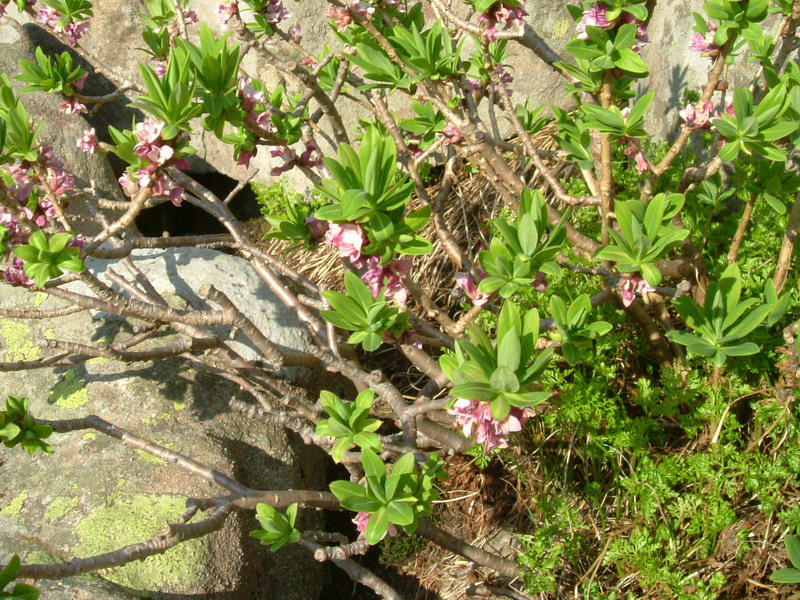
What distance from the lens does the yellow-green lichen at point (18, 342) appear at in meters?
2.29

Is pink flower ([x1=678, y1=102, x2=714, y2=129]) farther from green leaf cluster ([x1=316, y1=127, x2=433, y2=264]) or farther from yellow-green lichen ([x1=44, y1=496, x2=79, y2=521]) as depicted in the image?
yellow-green lichen ([x1=44, y1=496, x2=79, y2=521])

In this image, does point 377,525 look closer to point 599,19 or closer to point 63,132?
Result: point 599,19

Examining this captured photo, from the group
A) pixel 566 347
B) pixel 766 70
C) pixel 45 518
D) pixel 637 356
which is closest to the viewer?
pixel 566 347

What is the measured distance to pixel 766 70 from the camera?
1650 millimetres

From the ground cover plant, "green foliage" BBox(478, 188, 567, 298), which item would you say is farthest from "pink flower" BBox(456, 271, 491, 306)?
"green foliage" BBox(478, 188, 567, 298)

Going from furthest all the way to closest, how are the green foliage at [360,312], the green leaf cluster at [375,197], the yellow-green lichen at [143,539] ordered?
1. the yellow-green lichen at [143,539]
2. the green foliage at [360,312]
3. the green leaf cluster at [375,197]

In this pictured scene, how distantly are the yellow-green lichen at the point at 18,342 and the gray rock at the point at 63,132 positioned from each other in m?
0.82

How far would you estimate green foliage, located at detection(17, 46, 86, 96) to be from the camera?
2188 mm

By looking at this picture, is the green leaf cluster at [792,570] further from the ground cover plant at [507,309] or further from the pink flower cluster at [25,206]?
the pink flower cluster at [25,206]

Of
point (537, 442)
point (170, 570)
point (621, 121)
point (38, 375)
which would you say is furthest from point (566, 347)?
point (38, 375)

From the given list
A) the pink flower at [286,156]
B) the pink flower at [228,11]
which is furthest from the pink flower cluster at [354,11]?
the pink flower at [286,156]

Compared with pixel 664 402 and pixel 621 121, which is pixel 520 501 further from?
pixel 621 121

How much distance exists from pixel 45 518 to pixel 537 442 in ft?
4.51

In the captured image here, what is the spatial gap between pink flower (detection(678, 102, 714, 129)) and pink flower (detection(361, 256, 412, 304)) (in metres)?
0.76
